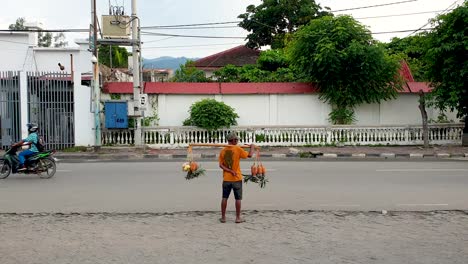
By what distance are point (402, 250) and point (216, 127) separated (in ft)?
41.8

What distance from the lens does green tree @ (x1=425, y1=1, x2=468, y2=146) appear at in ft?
54.6

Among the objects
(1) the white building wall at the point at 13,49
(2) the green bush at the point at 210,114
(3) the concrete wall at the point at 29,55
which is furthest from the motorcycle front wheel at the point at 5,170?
(1) the white building wall at the point at 13,49

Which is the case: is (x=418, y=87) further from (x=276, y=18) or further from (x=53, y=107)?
(x=276, y=18)

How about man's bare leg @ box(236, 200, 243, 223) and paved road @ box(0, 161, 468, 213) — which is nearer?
man's bare leg @ box(236, 200, 243, 223)

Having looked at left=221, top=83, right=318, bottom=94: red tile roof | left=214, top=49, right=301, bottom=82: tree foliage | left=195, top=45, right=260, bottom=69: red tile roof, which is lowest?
left=221, top=83, right=318, bottom=94: red tile roof

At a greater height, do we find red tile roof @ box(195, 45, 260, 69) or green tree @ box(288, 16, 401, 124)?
red tile roof @ box(195, 45, 260, 69)

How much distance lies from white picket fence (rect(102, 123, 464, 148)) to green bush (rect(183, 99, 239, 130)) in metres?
0.37

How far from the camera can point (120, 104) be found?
17188mm

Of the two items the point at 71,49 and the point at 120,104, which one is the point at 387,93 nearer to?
the point at 120,104

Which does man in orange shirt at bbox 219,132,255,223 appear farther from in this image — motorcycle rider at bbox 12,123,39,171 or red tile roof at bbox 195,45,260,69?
red tile roof at bbox 195,45,260,69

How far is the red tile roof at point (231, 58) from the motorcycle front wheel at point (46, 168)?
30401mm

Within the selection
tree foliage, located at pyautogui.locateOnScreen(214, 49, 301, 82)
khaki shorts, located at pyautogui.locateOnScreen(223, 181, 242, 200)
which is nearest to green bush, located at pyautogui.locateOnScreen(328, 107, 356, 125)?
tree foliage, located at pyautogui.locateOnScreen(214, 49, 301, 82)

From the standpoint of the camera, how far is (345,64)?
1798 centimetres

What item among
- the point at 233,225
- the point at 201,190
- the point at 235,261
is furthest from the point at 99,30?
the point at 235,261
